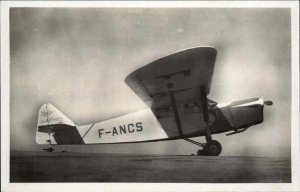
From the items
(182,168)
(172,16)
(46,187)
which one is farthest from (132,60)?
(46,187)

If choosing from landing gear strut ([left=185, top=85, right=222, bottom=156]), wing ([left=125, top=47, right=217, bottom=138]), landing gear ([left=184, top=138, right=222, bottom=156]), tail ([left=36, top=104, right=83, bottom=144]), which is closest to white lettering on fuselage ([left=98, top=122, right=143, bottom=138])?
wing ([left=125, top=47, right=217, bottom=138])

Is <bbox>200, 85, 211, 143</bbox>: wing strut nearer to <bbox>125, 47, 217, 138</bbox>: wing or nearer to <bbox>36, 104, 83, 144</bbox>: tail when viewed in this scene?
<bbox>125, 47, 217, 138</bbox>: wing

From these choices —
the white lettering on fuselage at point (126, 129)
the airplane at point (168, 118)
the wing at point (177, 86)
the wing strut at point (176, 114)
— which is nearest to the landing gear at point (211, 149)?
the airplane at point (168, 118)

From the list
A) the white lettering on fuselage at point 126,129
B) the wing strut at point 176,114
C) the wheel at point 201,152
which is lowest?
the wheel at point 201,152

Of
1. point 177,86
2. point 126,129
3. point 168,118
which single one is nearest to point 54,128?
point 126,129

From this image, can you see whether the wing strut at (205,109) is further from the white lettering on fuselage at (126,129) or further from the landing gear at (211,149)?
the white lettering on fuselage at (126,129)

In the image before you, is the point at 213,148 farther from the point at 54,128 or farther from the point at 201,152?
the point at 54,128
